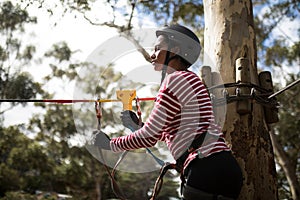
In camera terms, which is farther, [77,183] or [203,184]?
[77,183]

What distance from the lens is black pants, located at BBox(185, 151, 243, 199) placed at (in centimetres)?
160

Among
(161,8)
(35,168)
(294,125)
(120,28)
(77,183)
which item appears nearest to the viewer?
(120,28)

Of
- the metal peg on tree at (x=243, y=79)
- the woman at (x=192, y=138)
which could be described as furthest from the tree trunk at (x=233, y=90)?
the woman at (x=192, y=138)

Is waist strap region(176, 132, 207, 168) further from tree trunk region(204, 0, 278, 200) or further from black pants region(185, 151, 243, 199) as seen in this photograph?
tree trunk region(204, 0, 278, 200)

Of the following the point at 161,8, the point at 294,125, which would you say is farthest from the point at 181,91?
the point at 294,125

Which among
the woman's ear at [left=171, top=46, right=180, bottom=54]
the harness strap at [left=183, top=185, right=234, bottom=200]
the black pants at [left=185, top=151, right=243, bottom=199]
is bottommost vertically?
the harness strap at [left=183, top=185, right=234, bottom=200]

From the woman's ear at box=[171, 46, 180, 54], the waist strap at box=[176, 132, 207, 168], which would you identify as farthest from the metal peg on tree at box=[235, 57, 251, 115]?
the waist strap at box=[176, 132, 207, 168]

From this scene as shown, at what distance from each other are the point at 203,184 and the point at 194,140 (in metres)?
0.17

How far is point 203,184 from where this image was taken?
62.8 inches

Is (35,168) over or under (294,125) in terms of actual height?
Result: under

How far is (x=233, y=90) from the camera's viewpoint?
2.23 meters

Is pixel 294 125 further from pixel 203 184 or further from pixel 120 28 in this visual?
pixel 203 184

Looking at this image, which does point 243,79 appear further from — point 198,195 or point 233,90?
point 198,195

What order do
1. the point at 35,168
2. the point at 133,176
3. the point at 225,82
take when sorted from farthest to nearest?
the point at 133,176
the point at 35,168
the point at 225,82
